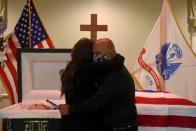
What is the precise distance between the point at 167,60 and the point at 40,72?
4.65ft

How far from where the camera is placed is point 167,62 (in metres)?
3.70

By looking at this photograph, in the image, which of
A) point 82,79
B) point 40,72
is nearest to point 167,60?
point 40,72

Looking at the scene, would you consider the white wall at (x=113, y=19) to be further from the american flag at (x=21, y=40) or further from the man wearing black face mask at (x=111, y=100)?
the man wearing black face mask at (x=111, y=100)

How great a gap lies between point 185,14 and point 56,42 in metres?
1.90

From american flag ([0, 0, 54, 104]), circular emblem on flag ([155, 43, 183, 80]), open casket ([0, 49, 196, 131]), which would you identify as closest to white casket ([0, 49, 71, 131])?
open casket ([0, 49, 196, 131])

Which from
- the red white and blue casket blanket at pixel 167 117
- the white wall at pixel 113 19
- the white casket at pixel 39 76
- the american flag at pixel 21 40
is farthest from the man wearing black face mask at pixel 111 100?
the white wall at pixel 113 19

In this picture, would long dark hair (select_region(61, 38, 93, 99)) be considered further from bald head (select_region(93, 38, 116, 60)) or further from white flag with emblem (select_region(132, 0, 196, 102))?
white flag with emblem (select_region(132, 0, 196, 102))

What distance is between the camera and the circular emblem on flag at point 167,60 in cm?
365

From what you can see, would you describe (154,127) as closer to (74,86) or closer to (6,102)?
(74,86)

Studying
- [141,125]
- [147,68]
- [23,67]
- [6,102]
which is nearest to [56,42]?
[6,102]

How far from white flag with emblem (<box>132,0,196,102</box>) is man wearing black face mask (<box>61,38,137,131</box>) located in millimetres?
1429

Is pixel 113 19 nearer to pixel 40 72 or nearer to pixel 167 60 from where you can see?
pixel 167 60

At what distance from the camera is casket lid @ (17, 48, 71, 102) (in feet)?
9.47

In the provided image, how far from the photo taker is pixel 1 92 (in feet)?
15.8
